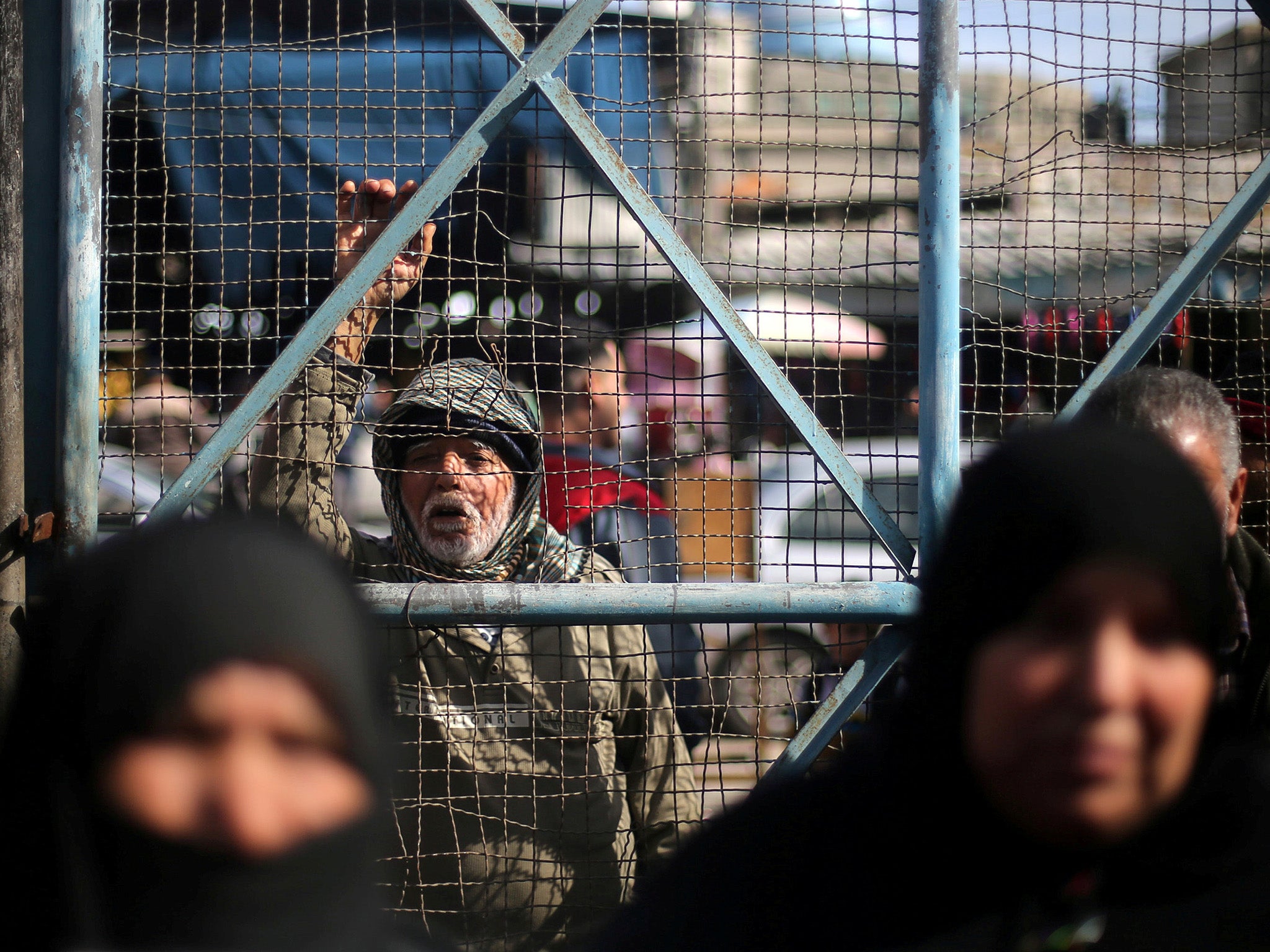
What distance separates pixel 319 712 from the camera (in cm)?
105

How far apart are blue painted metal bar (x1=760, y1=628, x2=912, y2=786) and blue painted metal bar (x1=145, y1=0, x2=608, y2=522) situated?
1182 mm

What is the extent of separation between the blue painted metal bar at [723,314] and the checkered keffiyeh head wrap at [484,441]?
557 millimetres

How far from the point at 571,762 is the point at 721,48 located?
78.0 inches

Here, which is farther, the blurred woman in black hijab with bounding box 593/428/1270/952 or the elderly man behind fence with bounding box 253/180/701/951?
the elderly man behind fence with bounding box 253/180/701/951

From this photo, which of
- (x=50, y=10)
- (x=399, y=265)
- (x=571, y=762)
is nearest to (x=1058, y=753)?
(x=571, y=762)

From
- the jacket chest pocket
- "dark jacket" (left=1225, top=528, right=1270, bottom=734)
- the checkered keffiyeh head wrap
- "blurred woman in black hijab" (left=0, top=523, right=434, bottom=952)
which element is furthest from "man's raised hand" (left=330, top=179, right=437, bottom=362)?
"dark jacket" (left=1225, top=528, right=1270, bottom=734)

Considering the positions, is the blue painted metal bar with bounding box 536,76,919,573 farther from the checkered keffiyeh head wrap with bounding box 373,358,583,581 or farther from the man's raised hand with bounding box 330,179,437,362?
the checkered keffiyeh head wrap with bounding box 373,358,583,581

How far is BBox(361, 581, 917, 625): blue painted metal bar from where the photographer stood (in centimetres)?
189

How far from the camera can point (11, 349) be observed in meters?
1.88

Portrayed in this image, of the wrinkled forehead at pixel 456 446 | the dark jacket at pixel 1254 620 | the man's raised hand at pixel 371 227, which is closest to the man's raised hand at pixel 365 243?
the man's raised hand at pixel 371 227

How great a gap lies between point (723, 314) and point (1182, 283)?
3.17 feet

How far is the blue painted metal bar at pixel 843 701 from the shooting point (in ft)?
6.63

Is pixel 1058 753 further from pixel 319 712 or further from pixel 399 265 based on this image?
pixel 399 265

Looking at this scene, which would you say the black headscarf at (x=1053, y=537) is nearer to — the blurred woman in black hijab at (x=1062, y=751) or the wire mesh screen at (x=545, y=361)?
the blurred woman in black hijab at (x=1062, y=751)
